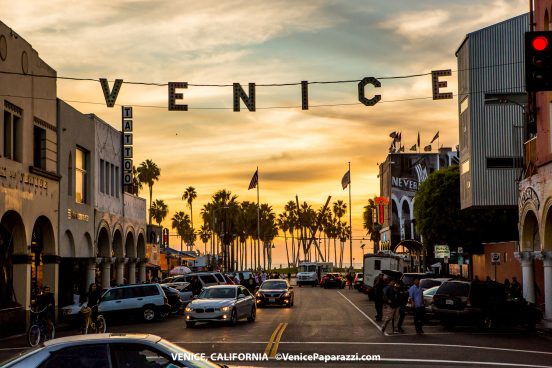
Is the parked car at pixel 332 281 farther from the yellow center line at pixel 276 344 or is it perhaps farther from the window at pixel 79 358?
the window at pixel 79 358

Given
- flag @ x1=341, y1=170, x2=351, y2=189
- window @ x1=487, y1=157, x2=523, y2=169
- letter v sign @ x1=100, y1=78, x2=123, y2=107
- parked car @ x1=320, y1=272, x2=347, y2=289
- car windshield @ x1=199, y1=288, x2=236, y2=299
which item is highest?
flag @ x1=341, y1=170, x2=351, y2=189

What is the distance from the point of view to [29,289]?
109 ft

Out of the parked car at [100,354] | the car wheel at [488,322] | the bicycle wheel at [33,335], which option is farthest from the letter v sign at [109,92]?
the parked car at [100,354]

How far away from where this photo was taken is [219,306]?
3017 centimetres

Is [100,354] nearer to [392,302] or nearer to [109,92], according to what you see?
[109,92]

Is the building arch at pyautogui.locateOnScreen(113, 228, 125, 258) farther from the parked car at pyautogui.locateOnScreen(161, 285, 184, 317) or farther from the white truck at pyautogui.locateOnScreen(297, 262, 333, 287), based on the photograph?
the white truck at pyautogui.locateOnScreen(297, 262, 333, 287)

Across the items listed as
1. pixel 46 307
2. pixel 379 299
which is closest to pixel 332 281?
pixel 379 299

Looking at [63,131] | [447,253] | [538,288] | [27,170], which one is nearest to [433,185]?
[447,253]

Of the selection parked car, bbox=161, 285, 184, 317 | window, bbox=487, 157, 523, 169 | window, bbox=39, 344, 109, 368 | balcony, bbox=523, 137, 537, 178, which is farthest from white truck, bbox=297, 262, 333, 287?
window, bbox=39, 344, 109, 368

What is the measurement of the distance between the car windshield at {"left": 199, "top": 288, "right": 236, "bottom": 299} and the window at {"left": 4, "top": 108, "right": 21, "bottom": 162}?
9.09 m

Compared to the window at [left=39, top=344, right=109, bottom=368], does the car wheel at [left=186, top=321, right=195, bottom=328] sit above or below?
below

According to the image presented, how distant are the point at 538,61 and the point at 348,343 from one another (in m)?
12.6

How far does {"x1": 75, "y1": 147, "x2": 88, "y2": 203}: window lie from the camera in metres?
41.9

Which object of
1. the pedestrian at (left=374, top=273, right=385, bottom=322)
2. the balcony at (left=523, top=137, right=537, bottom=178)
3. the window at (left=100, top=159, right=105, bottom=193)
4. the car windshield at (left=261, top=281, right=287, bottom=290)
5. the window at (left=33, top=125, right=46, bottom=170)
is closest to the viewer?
the pedestrian at (left=374, top=273, right=385, bottom=322)
